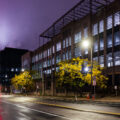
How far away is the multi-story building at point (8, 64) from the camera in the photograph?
135m

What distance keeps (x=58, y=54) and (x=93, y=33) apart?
18.8 m

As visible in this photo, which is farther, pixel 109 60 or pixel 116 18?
pixel 109 60

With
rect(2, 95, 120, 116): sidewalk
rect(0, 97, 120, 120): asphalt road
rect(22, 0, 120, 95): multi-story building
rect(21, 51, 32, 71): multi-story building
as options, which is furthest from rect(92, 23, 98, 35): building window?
rect(21, 51, 32, 71): multi-story building

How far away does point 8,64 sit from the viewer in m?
138

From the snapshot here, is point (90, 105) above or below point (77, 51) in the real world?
below

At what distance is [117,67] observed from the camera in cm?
3841

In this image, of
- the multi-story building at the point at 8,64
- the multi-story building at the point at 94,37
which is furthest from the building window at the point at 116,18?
the multi-story building at the point at 8,64

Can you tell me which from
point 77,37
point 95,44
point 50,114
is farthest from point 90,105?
point 77,37

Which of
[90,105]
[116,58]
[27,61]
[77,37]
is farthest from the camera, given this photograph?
[27,61]

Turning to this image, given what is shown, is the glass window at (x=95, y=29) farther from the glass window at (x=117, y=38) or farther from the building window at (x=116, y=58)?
the building window at (x=116, y=58)

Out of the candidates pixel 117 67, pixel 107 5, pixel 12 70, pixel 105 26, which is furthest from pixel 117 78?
pixel 12 70

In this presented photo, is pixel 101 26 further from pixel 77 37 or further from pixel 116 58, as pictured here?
pixel 77 37

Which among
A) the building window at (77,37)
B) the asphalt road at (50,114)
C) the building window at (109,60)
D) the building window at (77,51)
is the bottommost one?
the asphalt road at (50,114)

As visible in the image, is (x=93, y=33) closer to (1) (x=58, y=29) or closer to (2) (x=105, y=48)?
(2) (x=105, y=48)
